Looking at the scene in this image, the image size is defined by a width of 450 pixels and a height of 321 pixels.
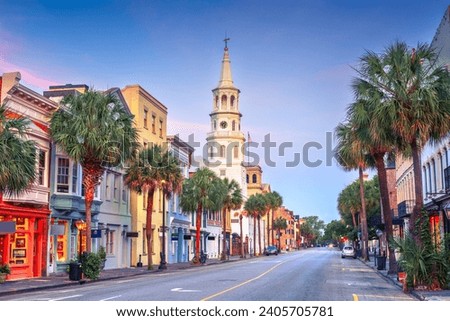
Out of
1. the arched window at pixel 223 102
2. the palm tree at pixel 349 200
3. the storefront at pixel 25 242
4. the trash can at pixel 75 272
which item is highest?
the arched window at pixel 223 102

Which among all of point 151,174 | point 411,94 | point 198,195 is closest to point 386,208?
point 411,94

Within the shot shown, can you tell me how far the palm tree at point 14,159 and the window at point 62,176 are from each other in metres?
12.2

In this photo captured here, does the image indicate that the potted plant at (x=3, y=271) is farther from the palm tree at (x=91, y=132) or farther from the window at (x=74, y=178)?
the window at (x=74, y=178)

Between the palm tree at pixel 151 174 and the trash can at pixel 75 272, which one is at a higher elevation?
the palm tree at pixel 151 174

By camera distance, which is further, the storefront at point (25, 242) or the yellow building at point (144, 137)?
the yellow building at point (144, 137)

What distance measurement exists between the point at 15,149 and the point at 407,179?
125 feet

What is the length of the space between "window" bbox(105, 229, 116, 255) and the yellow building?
185 cm

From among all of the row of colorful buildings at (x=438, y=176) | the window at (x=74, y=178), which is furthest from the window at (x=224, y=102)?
the window at (x=74, y=178)

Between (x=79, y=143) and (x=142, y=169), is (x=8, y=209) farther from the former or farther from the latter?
(x=142, y=169)

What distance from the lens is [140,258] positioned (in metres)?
46.7

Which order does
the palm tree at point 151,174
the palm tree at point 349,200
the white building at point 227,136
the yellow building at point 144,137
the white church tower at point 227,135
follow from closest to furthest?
the palm tree at point 151,174 → the yellow building at point 144,137 → the palm tree at point 349,200 → the white building at point 227,136 → the white church tower at point 227,135

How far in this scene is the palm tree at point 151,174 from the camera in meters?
40.1

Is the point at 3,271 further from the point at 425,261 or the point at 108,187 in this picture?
the point at 425,261
